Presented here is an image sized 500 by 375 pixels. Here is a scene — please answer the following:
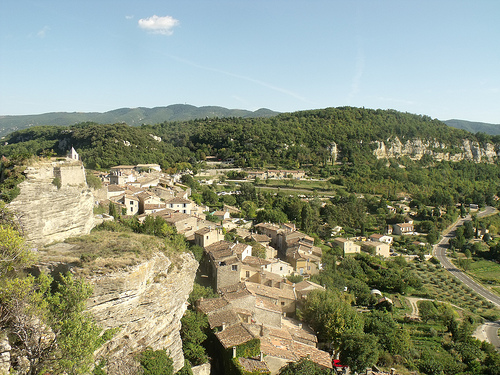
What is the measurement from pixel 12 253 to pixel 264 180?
58.5 meters

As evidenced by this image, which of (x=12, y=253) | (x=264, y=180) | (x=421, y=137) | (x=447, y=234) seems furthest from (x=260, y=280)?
(x=421, y=137)

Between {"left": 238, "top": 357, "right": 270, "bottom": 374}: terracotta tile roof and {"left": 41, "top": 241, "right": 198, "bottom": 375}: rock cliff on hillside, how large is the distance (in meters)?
2.54

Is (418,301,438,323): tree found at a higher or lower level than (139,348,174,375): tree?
lower

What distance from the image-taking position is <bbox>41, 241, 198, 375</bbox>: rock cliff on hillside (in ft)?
33.2

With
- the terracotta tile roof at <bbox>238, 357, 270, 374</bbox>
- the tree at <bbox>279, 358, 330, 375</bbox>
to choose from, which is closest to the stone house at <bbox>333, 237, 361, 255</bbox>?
the tree at <bbox>279, 358, 330, 375</bbox>

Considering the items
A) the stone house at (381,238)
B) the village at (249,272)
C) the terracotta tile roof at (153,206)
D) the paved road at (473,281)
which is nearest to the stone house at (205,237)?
the village at (249,272)

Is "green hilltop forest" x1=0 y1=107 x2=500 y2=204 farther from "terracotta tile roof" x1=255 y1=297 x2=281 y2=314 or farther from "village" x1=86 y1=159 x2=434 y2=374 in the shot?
"terracotta tile roof" x1=255 y1=297 x2=281 y2=314

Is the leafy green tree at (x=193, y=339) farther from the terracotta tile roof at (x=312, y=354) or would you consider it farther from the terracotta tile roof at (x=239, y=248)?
the terracotta tile roof at (x=239, y=248)

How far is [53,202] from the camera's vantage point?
39.5 feet

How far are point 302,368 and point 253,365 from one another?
6.45 feet

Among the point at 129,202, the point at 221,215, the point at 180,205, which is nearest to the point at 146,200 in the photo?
the point at 129,202

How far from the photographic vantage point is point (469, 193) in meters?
77.6

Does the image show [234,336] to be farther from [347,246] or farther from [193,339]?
[347,246]

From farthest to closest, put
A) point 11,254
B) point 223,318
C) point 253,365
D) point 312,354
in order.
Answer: point 223,318 → point 312,354 → point 253,365 → point 11,254
